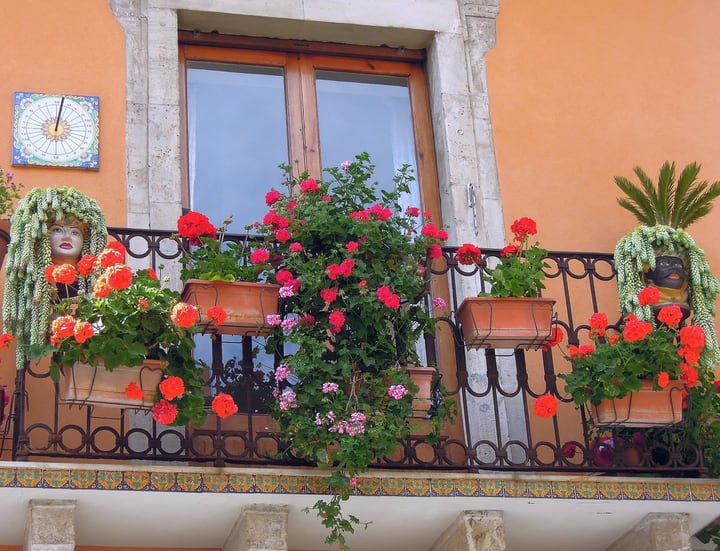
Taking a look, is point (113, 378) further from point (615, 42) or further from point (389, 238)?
point (615, 42)

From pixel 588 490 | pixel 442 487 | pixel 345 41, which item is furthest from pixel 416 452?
pixel 345 41

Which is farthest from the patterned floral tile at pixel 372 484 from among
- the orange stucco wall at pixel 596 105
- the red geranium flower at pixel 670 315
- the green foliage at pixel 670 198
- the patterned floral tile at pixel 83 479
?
the orange stucco wall at pixel 596 105

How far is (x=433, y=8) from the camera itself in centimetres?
941

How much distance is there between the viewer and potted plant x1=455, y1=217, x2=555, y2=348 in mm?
7738

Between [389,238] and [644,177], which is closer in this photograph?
[389,238]

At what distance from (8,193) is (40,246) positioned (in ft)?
1.68

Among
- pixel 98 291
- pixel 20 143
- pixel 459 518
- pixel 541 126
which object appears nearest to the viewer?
pixel 98 291

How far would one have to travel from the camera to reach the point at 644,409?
25.1 ft

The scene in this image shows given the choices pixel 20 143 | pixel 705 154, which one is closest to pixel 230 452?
pixel 20 143

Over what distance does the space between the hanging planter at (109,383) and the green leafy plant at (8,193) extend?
1.08 m

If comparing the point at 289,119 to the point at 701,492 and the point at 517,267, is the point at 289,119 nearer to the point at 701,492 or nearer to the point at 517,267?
the point at 517,267

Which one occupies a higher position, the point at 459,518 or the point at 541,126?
the point at 541,126

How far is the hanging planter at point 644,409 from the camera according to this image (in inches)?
301

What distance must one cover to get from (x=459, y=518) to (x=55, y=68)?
3.25m
